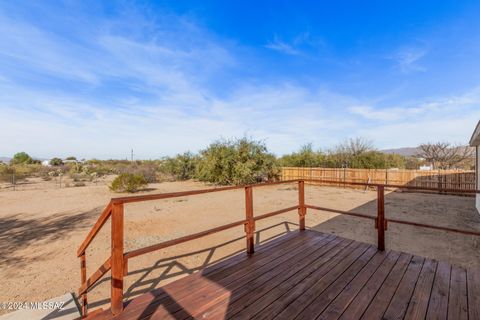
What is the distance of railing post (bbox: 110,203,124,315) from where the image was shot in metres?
1.54

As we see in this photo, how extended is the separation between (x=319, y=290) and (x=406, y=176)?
13594 mm

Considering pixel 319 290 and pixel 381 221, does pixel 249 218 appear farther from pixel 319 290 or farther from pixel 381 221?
pixel 381 221

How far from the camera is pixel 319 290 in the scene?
193 cm

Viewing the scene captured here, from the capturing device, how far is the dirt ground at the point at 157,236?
3.34 meters

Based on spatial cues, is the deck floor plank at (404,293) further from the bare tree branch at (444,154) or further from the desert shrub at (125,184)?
the bare tree branch at (444,154)

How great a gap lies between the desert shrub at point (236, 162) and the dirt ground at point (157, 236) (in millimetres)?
4843

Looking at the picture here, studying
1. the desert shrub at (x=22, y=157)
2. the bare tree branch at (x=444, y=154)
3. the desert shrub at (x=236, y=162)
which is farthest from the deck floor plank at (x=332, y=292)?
the desert shrub at (x=22, y=157)

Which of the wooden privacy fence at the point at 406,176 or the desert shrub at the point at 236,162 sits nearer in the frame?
the wooden privacy fence at the point at 406,176

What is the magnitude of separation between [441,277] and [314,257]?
118 cm

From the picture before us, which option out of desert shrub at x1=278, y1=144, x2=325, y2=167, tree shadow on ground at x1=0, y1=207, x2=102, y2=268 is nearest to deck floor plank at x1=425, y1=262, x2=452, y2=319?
tree shadow on ground at x1=0, y1=207, x2=102, y2=268

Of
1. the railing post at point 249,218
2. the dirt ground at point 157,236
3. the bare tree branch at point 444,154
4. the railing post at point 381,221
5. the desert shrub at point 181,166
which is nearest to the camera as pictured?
the railing post at point 249,218

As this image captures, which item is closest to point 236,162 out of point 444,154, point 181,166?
point 181,166

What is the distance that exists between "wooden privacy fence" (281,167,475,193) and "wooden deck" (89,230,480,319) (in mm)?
6672

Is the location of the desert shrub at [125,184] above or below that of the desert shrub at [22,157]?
below
